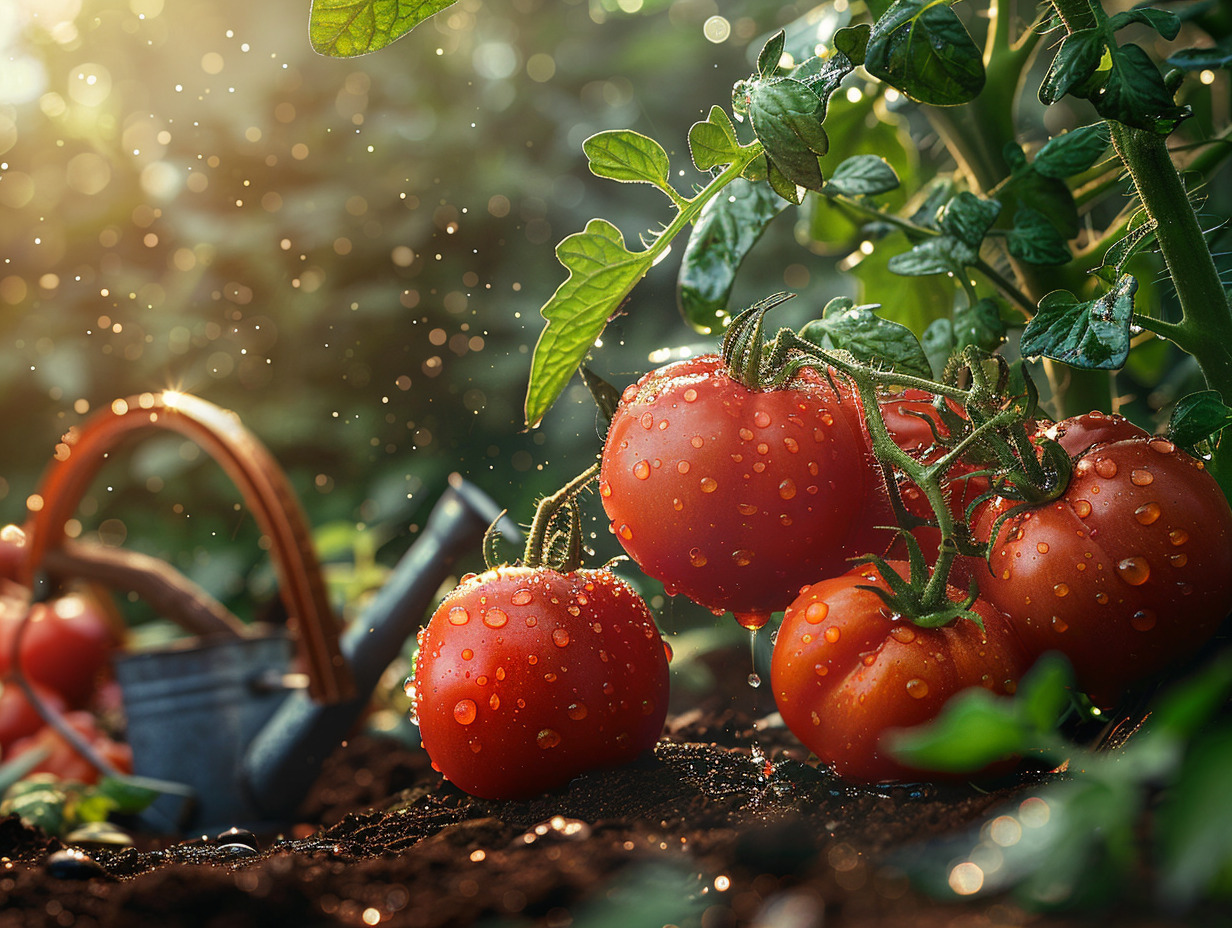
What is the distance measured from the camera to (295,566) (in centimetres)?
79

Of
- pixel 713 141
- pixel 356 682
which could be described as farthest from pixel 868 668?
pixel 356 682

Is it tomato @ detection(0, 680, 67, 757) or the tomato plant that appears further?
tomato @ detection(0, 680, 67, 757)

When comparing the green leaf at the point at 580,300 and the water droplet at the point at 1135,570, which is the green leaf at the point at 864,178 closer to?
the green leaf at the point at 580,300

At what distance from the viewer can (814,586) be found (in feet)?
1.36

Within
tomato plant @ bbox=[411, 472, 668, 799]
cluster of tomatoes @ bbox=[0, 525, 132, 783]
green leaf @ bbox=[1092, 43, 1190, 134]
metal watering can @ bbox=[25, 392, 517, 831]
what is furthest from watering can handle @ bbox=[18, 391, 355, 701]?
green leaf @ bbox=[1092, 43, 1190, 134]

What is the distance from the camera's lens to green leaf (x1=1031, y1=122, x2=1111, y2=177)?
49cm

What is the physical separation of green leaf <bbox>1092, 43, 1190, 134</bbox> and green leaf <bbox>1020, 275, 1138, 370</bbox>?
7cm

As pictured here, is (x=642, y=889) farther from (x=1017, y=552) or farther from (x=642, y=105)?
(x=642, y=105)

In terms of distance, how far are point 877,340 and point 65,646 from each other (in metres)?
1.26

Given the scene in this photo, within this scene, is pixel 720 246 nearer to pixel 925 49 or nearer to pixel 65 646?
pixel 925 49

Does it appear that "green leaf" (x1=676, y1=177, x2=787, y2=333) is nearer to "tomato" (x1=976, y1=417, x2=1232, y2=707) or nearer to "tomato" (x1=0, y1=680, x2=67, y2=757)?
"tomato" (x1=976, y1=417, x2=1232, y2=707)

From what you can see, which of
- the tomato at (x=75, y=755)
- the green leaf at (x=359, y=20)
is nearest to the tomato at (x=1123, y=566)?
the green leaf at (x=359, y=20)

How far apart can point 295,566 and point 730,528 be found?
508 millimetres

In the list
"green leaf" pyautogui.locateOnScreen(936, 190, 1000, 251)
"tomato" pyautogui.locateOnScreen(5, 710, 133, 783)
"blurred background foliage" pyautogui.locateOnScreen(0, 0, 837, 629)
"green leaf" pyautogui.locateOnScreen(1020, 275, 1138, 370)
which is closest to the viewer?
"green leaf" pyautogui.locateOnScreen(1020, 275, 1138, 370)
